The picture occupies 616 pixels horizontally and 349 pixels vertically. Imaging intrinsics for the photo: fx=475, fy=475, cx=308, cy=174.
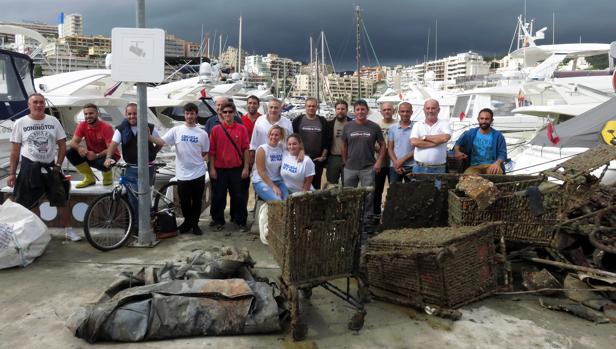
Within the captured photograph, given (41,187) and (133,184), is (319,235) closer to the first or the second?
(133,184)

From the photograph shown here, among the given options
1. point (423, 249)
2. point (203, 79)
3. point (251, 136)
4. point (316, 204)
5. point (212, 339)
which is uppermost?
point (203, 79)

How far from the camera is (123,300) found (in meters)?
3.70

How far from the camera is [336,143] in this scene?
23.1ft

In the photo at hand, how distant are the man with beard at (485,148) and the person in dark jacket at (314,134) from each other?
1.87 m

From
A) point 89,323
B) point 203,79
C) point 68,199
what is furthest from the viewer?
A: point 203,79

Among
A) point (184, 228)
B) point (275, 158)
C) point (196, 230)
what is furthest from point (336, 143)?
point (184, 228)

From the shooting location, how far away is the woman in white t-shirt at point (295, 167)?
5.86m

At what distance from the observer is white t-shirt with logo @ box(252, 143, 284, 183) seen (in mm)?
6148

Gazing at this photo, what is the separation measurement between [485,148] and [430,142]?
884 mm

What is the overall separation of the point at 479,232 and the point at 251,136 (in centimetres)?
376

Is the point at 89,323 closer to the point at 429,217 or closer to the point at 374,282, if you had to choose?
the point at 374,282

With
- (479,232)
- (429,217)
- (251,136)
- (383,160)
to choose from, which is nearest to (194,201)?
(251,136)

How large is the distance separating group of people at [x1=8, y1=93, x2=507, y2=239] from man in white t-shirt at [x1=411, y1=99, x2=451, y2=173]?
13 mm

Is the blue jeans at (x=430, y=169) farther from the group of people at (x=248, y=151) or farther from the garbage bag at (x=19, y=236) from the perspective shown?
the garbage bag at (x=19, y=236)
